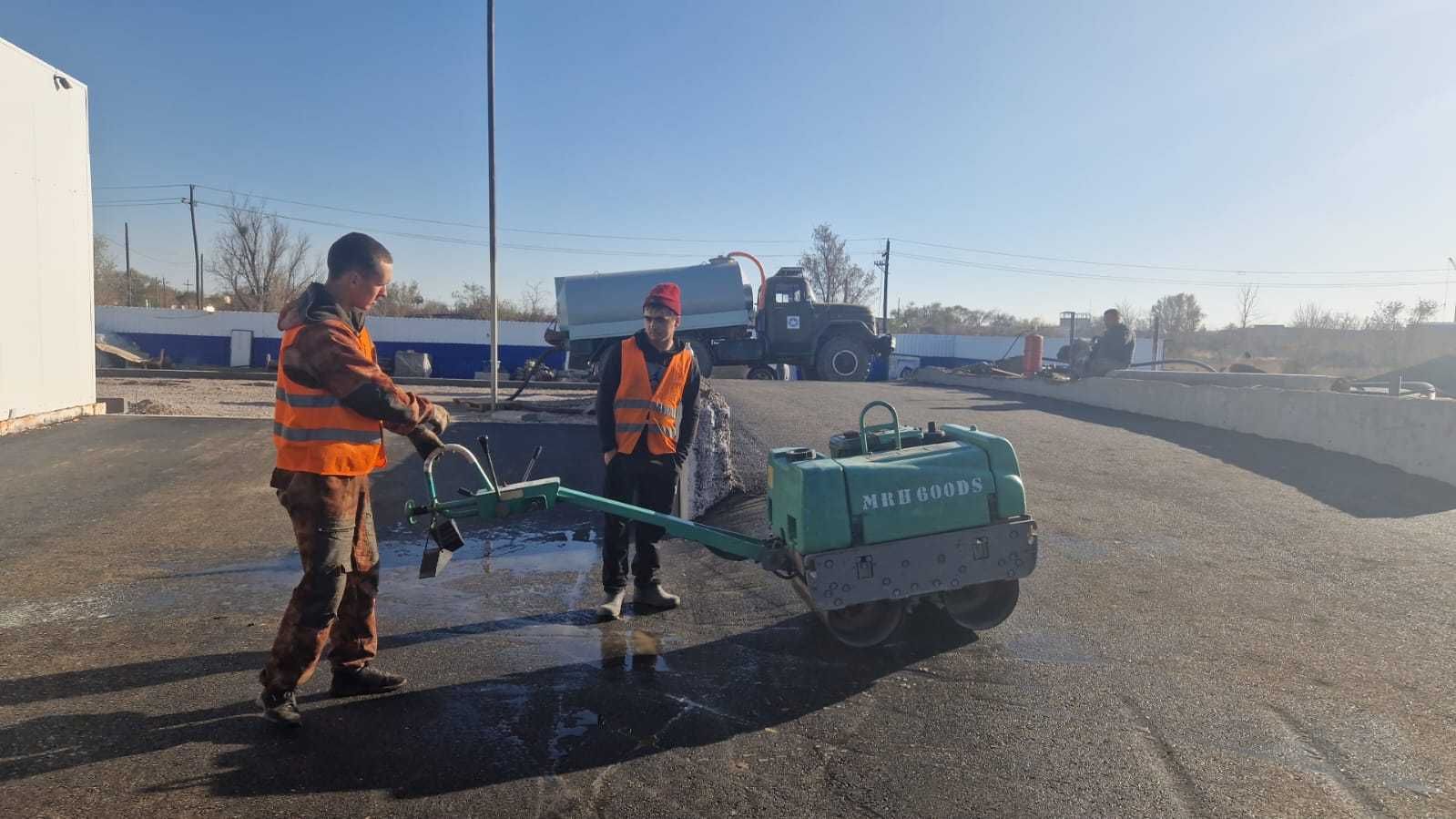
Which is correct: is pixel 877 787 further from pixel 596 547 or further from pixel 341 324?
pixel 596 547

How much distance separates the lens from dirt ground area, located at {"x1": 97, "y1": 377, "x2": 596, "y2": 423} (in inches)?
555

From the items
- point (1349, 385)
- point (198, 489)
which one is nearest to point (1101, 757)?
point (198, 489)

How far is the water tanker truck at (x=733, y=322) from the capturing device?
60.4 ft

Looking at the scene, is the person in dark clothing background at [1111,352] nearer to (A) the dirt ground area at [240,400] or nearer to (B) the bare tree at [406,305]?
(A) the dirt ground area at [240,400]

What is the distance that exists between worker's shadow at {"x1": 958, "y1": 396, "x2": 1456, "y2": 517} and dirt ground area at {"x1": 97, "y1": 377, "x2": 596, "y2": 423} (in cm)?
825

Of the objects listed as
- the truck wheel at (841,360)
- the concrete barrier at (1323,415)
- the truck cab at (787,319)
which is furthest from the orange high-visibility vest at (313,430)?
the truck wheel at (841,360)

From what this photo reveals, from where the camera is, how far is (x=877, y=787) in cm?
295

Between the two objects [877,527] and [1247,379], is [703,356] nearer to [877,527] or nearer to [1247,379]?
[1247,379]

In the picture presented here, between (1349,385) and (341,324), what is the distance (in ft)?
40.8

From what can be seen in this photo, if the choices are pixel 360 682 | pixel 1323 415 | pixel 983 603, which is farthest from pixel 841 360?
pixel 360 682

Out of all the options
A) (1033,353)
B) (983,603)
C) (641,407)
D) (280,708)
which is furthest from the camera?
(1033,353)

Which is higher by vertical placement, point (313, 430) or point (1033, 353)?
point (1033, 353)

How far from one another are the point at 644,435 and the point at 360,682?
186 centimetres

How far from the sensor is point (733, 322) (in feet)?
63.3
